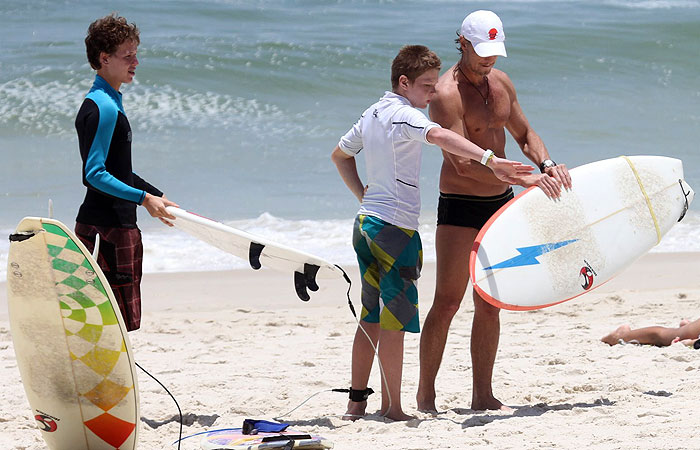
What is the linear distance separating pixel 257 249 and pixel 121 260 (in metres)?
0.53

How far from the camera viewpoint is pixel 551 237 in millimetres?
3777

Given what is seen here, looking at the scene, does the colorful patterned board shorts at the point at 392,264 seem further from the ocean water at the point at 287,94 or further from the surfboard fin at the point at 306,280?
the ocean water at the point at 287,94

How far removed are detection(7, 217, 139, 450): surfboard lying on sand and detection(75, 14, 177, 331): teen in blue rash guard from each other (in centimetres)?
49

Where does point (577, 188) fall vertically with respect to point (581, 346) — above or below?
above

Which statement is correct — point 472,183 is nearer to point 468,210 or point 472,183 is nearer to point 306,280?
point 468,210

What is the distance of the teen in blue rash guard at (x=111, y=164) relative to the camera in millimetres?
3322

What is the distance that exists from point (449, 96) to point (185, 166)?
8252mm

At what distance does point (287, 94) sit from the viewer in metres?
15.3

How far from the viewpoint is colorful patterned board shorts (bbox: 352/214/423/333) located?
137 inches

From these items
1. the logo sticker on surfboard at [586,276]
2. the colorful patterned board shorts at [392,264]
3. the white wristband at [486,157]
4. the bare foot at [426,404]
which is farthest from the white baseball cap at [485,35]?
the bare foot at [426,404]

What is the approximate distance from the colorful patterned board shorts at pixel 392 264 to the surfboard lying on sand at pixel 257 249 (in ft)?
0.48

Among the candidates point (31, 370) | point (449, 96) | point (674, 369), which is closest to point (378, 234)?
point (449, 96)

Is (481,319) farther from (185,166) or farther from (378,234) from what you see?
(185,166)

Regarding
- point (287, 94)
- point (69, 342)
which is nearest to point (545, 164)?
point (69, 342)
